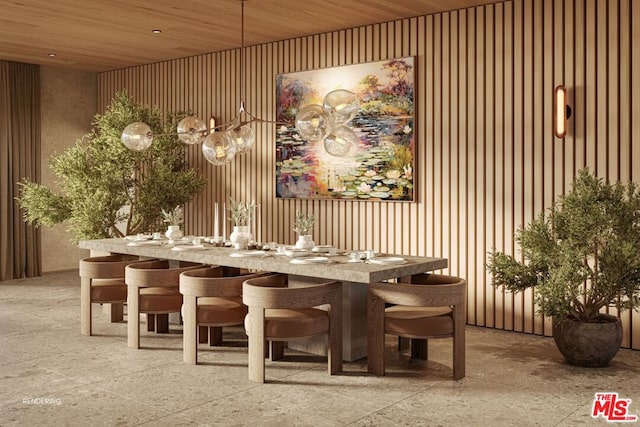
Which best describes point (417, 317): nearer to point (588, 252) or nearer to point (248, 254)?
point (588, 252)

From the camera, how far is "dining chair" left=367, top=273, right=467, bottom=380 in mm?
5254

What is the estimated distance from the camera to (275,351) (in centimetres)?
587

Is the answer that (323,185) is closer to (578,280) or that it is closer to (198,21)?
(198,21)

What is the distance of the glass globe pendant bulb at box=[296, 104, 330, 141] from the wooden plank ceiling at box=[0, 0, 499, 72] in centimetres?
186

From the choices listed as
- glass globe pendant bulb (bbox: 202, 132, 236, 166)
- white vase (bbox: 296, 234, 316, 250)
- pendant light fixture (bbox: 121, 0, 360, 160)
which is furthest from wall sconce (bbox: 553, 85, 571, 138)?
glass globe pendant bulb (bbox: 202, 132, 236, 166)

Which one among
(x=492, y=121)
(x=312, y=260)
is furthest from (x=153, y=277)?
(x=492, y=121)

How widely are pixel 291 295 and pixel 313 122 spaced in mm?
1354

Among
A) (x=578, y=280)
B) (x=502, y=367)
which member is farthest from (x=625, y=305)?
(x=502, y=367)

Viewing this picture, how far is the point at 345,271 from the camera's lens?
210 inches

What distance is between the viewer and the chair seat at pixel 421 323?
5.30 metres

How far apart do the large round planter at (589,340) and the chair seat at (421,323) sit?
1.02m

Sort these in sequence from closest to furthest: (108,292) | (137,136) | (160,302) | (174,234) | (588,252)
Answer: (588,252) → (160,302) → (137,136) → (108,292) → (174,234)

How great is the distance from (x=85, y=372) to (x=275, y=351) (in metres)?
1.52

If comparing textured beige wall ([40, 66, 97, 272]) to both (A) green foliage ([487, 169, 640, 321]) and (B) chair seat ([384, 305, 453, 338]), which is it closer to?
(B) chair seat ([384, 305, 453, 338])
